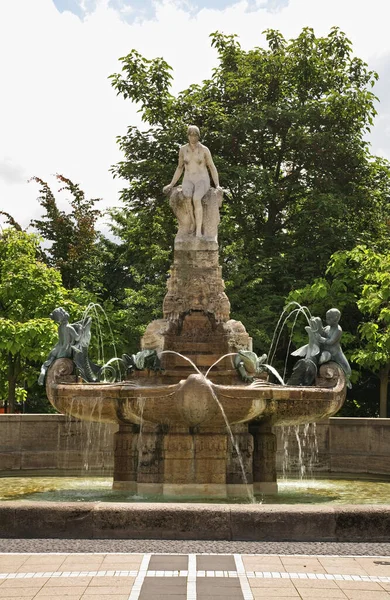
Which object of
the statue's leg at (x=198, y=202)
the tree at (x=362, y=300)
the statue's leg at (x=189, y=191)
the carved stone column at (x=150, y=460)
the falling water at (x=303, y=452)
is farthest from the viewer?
the tree at (x=362, y=300)

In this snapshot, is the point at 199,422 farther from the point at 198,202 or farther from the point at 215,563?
the point at 198,202

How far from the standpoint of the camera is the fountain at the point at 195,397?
1202cm

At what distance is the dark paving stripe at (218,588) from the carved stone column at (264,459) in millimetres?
6673

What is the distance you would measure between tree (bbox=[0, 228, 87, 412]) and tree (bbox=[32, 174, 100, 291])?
693cm

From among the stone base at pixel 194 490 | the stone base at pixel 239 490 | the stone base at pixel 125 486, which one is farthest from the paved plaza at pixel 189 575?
the stone base at pixel 125 486

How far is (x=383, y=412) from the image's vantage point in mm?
23094

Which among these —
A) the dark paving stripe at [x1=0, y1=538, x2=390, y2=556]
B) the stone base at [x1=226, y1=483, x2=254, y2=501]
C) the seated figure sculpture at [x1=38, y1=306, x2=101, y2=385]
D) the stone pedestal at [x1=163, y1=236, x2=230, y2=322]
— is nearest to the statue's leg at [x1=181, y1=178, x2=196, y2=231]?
the stone pedestal at [x1=163, y1=236, x2=230, y2=322]

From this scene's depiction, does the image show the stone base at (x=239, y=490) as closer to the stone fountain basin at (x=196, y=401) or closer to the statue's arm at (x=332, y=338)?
the stone fountain basin at (x=196, y=401)

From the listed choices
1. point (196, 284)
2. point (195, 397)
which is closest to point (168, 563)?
point (195, 397)

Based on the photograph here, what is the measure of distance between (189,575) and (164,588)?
1.40ft

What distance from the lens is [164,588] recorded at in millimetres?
6020

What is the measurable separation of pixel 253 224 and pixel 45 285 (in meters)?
9.05

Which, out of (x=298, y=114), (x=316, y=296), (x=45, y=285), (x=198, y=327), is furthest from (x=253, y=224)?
(x=198, y=327)

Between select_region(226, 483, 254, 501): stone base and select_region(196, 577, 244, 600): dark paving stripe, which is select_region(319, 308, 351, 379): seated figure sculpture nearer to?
select_region(226, 483, 254, 501): stone base
